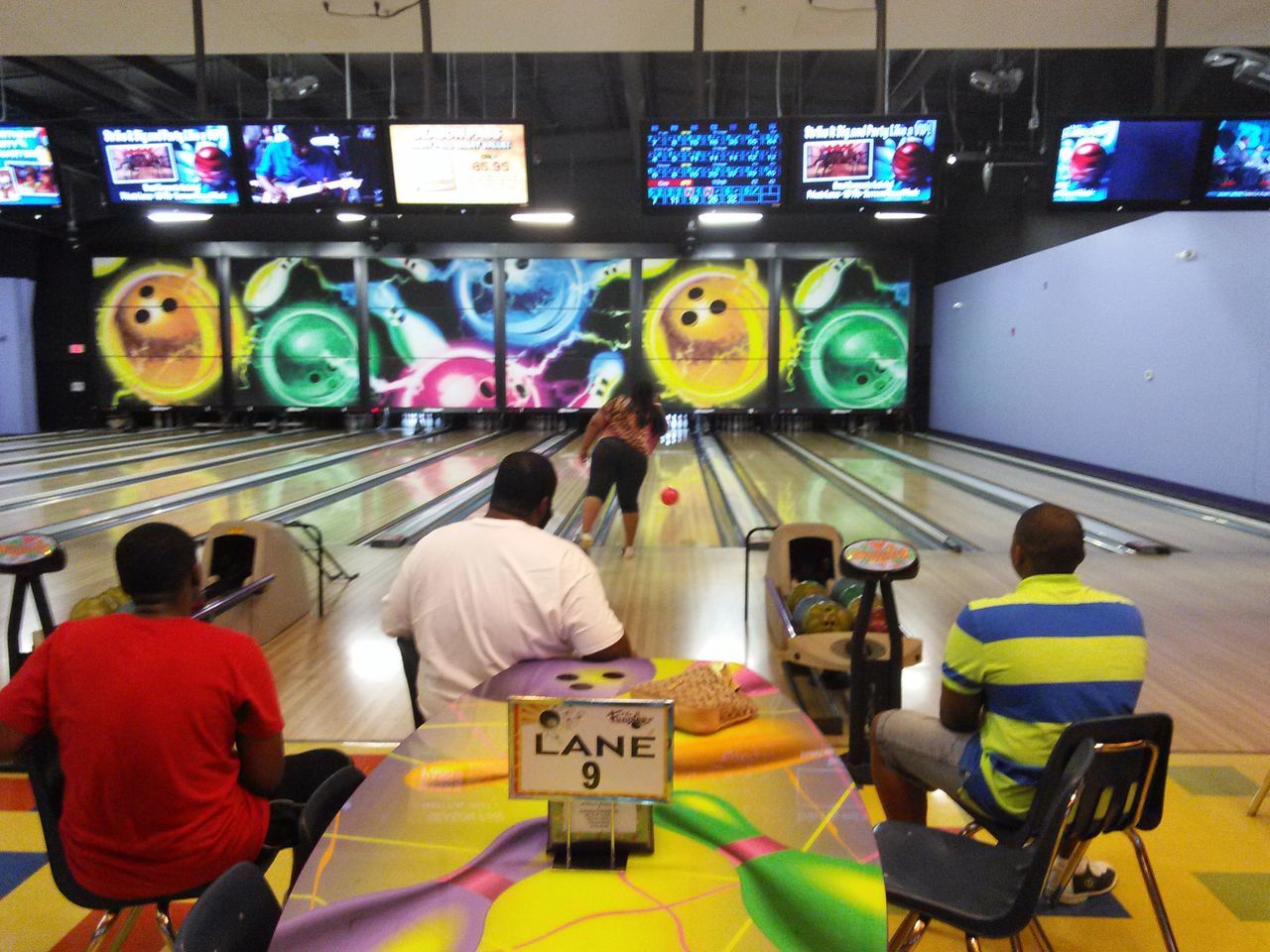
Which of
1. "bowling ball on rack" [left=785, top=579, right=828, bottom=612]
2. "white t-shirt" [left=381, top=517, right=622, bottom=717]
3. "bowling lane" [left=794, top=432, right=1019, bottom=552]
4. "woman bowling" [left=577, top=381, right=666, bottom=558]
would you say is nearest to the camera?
"white t-shirt" [left=381, top=517, right=622, bottom=717]

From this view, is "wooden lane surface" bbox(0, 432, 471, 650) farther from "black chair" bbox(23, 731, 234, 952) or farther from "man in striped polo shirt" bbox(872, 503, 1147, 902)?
"man in striped polo shirt" bbox(872, 503, 1147, 902)

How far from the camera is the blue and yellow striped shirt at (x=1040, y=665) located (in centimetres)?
172

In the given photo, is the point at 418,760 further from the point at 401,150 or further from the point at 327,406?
the point at 327,406

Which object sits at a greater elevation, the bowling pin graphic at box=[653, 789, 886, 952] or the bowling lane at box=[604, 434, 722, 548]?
the bowling pin graphic at box=[653, 789, 886, 952]

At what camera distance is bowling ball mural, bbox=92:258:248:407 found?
1439 centimetres

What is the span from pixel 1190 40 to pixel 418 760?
5.91 meters

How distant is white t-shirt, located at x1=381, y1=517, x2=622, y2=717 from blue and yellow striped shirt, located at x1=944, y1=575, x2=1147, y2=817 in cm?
70

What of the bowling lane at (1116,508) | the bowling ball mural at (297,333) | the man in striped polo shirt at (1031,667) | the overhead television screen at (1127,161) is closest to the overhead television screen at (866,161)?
the overhead television screen at (1127,161)

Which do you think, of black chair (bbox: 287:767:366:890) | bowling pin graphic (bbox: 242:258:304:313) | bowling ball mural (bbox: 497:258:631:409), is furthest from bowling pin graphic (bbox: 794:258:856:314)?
black chair (bbox: 287:767:366:890)

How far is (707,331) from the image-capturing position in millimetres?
14195

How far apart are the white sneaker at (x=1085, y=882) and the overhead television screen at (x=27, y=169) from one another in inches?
221

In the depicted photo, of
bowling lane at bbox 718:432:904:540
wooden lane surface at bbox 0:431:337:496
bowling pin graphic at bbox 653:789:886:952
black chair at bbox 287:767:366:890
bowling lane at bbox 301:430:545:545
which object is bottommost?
bowling lane at bbox 718:432:904:540

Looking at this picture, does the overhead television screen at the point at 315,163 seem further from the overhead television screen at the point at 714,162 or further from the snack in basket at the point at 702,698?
the snack in basket at the point at 702,698

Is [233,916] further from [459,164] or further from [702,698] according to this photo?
[459,164]
